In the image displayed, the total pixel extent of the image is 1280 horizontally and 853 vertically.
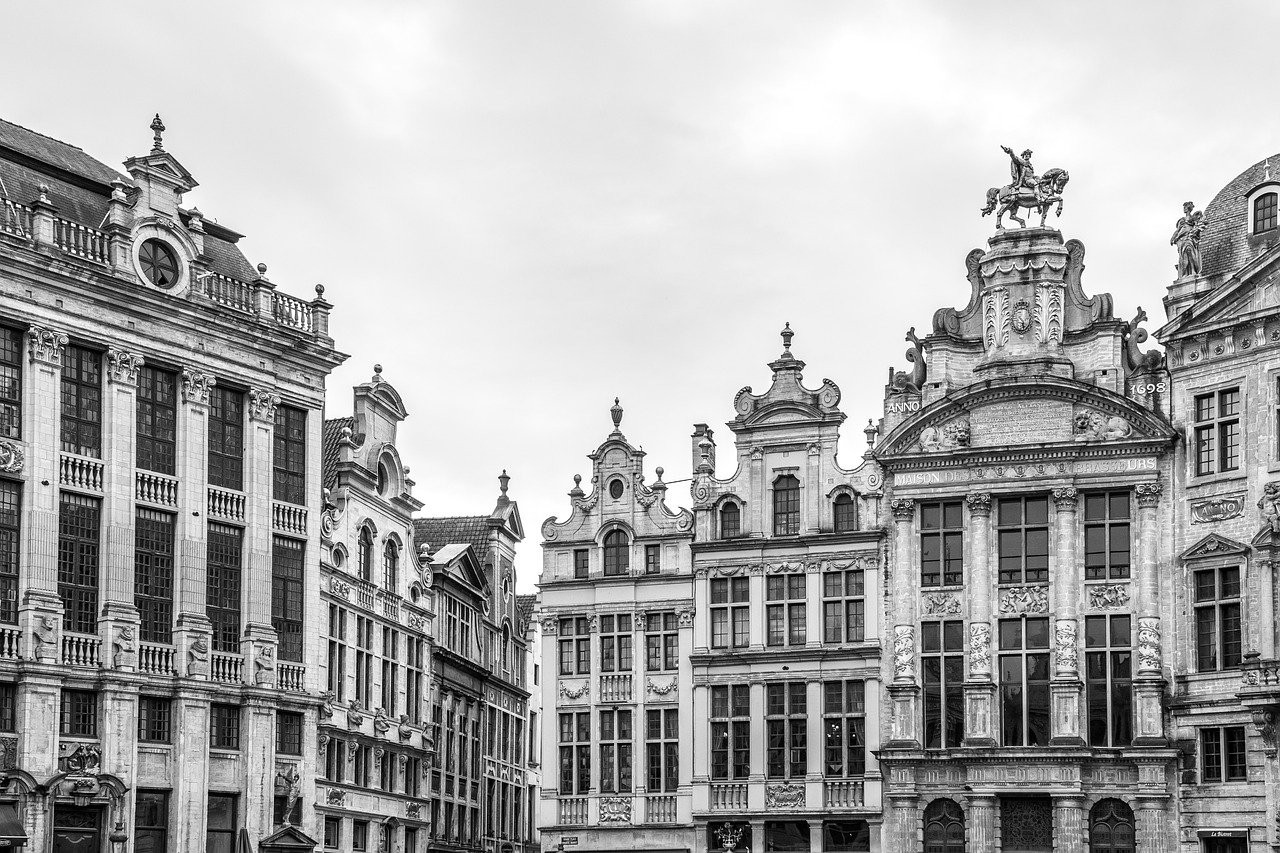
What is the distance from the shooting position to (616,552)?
58.1 m

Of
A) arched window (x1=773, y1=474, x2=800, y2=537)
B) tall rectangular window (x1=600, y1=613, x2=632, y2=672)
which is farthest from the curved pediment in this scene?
tall rectangular window (x1=600, y1=613, x2=632, y2=672)

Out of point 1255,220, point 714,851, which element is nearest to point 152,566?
point 714,851

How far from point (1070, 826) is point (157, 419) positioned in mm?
23764

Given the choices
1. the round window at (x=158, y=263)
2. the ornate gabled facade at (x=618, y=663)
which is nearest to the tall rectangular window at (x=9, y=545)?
the round window at (x=158, y=263)

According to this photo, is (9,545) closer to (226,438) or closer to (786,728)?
(226,438)

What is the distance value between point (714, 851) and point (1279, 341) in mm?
19130

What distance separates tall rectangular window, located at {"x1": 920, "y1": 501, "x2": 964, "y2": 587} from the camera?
54875 millimetres

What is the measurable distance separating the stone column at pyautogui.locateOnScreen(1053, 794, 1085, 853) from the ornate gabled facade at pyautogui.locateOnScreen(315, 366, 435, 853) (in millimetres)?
17821

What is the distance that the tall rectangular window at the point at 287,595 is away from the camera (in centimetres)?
4947

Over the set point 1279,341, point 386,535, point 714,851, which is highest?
point 1279,341

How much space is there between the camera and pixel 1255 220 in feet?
176

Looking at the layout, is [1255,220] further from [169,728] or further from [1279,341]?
[169,728]

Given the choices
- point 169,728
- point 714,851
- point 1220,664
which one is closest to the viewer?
point 169,728

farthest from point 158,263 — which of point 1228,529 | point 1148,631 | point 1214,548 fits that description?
point 1228,529
